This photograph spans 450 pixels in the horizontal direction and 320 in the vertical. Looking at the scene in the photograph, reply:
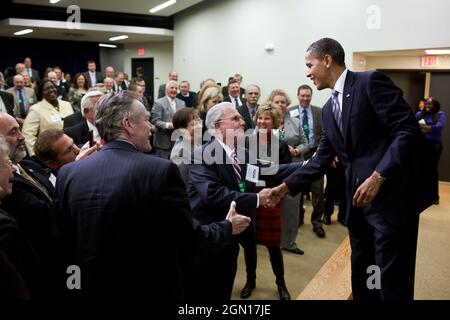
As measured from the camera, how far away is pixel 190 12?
10.8 meters

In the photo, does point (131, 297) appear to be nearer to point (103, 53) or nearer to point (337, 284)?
point (337, 284)

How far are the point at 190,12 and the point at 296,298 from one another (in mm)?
9388

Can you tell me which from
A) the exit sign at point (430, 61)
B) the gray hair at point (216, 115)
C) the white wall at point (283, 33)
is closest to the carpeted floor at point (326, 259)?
the gray hair at point (216, 115)

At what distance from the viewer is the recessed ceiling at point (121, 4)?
9.73 meters

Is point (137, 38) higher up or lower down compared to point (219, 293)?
higher up

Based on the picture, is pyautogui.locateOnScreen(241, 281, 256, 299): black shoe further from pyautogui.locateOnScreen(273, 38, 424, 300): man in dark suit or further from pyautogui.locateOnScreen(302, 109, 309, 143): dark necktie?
pyautogui.locateOnScreen(302, 109, 309, 143): dark necktie

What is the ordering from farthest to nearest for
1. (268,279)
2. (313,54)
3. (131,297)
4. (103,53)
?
(103,53) → (268,279) → (313,54) → (131,297)

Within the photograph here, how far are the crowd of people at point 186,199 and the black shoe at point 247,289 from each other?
0.6 inches

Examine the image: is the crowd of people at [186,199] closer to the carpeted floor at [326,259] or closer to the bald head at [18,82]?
the carpeted floor at [326,259]

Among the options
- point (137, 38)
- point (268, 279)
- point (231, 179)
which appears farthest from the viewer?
point (137, 38)

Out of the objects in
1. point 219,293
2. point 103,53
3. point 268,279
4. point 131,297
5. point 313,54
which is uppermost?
point 103,53

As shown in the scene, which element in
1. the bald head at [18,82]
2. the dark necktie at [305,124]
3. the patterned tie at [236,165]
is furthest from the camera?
the bald head at [18,82]

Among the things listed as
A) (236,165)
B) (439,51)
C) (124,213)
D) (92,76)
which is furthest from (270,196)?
Result: (92,76)
